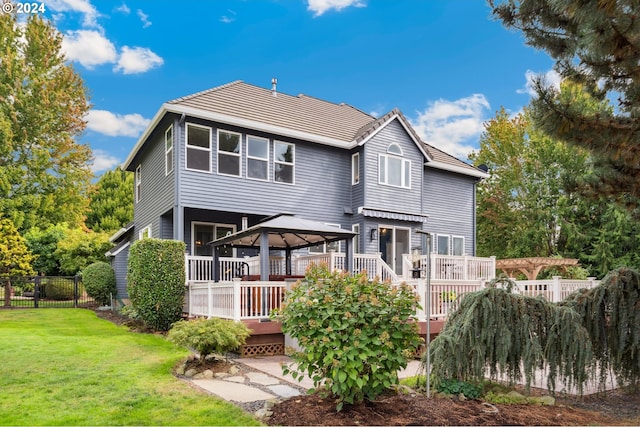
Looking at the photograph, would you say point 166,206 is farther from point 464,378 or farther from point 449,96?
point 449,96

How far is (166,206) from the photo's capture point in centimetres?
1442

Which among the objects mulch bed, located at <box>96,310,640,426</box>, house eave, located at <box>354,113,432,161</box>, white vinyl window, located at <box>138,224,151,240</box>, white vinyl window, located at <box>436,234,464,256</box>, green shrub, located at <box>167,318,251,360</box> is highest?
house eave, located at <box>354,113,432,161</box>

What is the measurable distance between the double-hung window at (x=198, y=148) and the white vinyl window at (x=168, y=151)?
2.93 ft

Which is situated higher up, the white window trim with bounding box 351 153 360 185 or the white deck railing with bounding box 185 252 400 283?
the white window trim with bounding box 351 153 360 185

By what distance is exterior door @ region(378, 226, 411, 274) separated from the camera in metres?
16.7

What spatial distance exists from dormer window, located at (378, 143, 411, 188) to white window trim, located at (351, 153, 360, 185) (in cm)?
71

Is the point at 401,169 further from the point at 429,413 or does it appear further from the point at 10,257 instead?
the point at 10,257

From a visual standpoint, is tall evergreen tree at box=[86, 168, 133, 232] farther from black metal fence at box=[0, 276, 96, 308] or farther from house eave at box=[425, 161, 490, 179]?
house eave at box=[425, 161, 490, 179]

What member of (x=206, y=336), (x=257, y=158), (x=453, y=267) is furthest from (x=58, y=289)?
(x=206, y=336)

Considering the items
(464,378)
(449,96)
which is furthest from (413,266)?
(449,96)

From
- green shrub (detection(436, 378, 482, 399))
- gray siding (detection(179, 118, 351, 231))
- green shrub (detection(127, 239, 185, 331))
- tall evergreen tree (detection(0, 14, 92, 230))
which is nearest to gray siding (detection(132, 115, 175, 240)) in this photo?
gray siding (detection(179, 118, 351, 231))

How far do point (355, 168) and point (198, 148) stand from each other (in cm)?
553

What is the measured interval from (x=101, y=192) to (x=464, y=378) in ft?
129

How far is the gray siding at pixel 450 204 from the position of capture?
18859 millimetres
